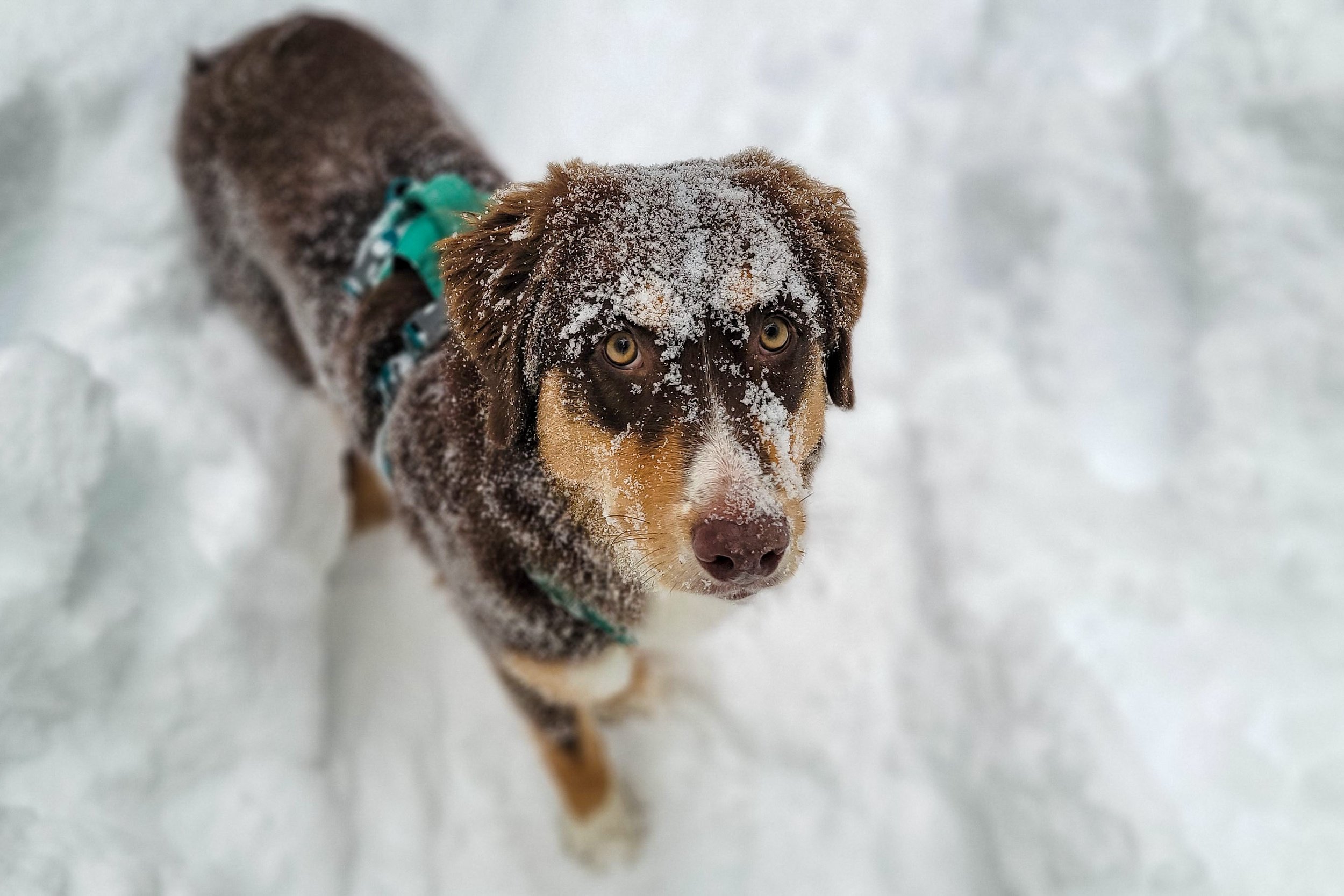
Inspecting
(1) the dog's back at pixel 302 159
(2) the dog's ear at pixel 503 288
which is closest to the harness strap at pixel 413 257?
(1) the dog's back at pixel 302 159

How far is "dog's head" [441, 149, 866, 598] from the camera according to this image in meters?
1.75

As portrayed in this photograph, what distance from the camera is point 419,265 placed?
246 centimetres

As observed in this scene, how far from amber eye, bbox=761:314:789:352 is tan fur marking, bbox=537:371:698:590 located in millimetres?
287

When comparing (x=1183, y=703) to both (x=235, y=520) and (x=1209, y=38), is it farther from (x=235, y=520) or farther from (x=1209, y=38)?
(x=235, y=520)

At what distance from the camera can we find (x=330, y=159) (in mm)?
2939

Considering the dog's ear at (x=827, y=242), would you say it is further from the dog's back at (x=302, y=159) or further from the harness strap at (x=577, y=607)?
the dog's back at (x=302, y=159)

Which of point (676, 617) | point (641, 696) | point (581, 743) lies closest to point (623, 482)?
point (676, 617)

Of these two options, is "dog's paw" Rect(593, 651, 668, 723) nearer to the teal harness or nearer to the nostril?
the teal harness

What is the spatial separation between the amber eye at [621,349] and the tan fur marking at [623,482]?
12cm

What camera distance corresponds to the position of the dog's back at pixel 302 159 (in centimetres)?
285

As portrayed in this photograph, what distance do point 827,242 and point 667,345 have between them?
1.73ft

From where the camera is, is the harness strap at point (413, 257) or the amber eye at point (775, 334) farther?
the harness strap at point (413, 257)

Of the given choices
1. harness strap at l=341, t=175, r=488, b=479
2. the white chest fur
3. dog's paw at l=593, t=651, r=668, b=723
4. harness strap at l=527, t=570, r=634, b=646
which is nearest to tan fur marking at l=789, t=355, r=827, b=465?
the white chest fur

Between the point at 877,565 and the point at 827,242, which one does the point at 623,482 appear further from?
the point at 877,565
